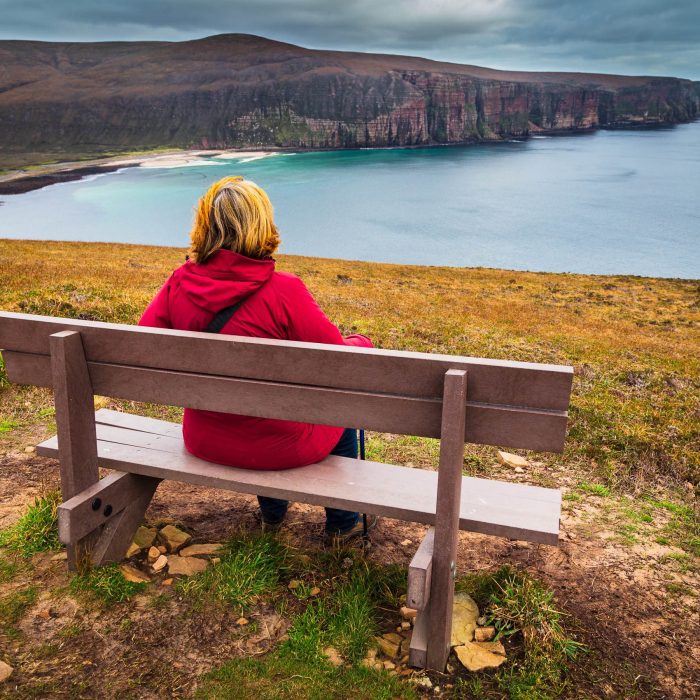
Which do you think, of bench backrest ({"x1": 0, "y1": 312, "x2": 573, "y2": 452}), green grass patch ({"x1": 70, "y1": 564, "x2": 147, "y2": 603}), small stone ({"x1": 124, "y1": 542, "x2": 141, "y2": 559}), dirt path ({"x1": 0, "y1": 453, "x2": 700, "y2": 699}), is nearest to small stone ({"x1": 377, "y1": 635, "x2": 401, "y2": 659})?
dirt path ({"x1": 0, "y1": 453, "x2": 700, "y2": 699})

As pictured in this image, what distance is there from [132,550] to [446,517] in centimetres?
199

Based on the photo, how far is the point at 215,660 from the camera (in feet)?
9.46

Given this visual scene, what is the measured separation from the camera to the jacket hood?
3090mm

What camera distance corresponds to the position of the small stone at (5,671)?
272 centimetres

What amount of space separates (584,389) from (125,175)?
657 feet

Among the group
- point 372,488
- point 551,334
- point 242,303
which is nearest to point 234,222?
point 242,303

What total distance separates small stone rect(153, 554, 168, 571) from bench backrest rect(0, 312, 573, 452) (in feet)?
3.34

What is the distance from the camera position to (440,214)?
12288 centimetres

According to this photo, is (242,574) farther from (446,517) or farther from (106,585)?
(446,517)

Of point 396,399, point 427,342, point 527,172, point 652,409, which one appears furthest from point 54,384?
point 527,172

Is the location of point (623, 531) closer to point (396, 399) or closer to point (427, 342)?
point (396, 399)

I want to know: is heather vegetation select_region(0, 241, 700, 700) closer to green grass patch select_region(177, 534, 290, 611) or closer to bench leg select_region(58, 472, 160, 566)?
green grass patch select_region(177, 534, 290, 611)

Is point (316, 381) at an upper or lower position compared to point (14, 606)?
upper

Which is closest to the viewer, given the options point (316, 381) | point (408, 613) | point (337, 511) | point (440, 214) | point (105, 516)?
point (316, 381)
